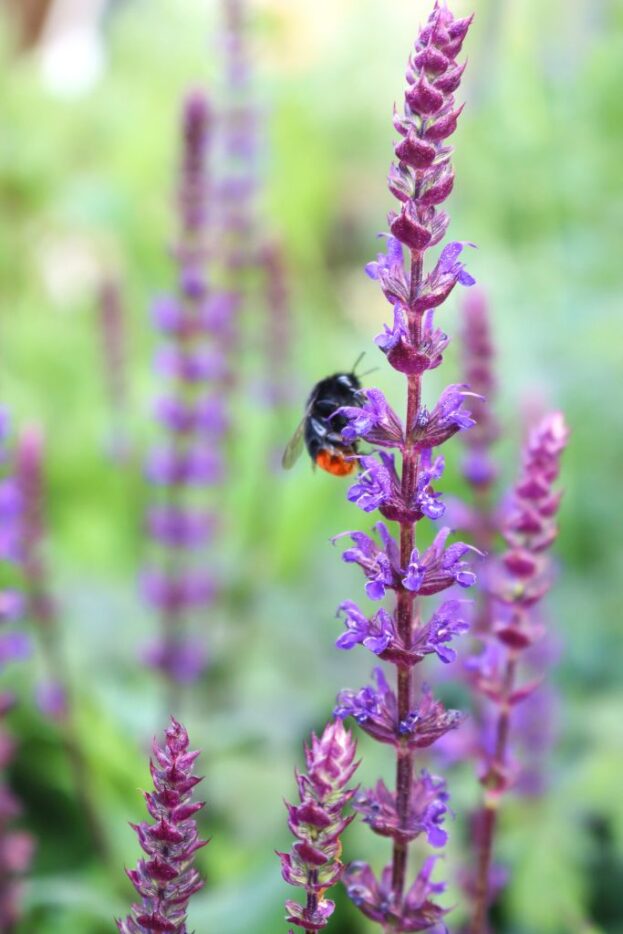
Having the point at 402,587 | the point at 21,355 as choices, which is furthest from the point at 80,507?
the point at 402,587

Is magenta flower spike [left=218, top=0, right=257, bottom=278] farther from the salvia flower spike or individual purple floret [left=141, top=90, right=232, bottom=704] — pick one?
the salvia flower spike

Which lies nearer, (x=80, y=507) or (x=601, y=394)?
(x=601, y=394)

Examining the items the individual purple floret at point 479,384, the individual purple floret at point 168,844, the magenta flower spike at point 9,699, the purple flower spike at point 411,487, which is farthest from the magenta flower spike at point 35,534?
the individual purple floret at point 168,844

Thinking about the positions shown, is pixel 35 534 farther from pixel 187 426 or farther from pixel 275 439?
pixel 275 439

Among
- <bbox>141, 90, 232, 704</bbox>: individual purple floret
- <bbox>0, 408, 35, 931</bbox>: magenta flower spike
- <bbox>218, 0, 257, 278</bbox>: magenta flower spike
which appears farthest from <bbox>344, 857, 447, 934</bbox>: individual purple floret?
<bbox>218, 0, 257, 278</bbox>: magenta flower spike

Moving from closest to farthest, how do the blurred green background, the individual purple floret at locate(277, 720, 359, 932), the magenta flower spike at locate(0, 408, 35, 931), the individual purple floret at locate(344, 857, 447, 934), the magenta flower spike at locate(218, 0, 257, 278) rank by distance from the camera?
1. the individual purple floret at locate(277, 720, 359, 932)
2. the individual purple floret at locate(344, 857, 447, 934)
3. the magenta flower spike at locate(0, 408, 35, 931)
4. the blurred green background
5. the magenta flower spike at locate(218, 0, 257, 278)

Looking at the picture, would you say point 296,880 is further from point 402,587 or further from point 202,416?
point 202,416

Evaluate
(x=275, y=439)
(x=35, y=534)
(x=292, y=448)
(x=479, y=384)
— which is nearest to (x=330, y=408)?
(x=292, y=448)

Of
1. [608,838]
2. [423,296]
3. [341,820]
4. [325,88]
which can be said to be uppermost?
[325,88]
